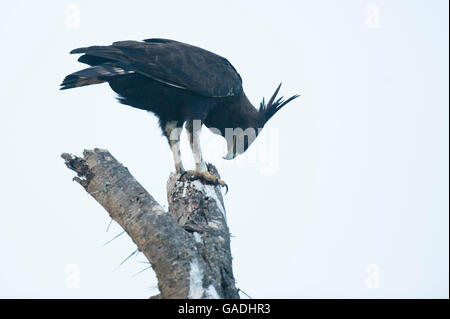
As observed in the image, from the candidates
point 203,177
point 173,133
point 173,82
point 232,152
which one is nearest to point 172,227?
point 203,177

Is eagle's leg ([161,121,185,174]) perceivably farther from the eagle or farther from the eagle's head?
the eagle's head

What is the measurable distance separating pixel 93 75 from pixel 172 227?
8.29 feet

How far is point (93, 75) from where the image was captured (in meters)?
6.05

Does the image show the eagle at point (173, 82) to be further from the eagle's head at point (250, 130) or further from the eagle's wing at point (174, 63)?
the eagle's head at point (250, 130)

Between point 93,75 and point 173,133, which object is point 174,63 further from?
point 93,75

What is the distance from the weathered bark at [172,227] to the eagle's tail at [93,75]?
1.40 meters

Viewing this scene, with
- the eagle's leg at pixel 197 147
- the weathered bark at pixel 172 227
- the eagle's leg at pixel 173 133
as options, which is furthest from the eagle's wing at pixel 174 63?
the weathered bark at pixel 172 227

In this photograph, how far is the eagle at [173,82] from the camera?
645 centimetres

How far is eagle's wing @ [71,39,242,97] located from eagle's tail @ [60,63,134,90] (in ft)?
0.27

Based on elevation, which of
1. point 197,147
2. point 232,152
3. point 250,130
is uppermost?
point 250,130

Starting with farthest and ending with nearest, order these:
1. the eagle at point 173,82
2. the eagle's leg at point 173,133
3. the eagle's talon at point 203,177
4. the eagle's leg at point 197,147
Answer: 1. the eagle's leg at point 173,133
2. the eagle's leg at point 197,147
3. the eagle at point 173,82
4. the eagle's talon at point 203,177

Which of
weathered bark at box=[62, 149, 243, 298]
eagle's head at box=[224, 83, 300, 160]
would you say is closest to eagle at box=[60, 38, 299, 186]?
eagle's head at box=[224, 83, 300, 160]
